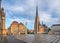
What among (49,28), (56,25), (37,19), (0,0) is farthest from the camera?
(56,25)

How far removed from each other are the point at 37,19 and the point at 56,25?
30.2m

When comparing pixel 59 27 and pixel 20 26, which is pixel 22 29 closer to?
pixel 20 26

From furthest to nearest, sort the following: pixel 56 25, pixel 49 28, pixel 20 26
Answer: pixel 56 25 < pixel 49 28 < pixel 20 26

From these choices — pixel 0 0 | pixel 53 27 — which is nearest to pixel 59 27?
pixel 53 27

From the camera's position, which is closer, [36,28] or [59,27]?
[36,28]

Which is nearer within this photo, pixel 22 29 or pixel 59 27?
pixel 22 29

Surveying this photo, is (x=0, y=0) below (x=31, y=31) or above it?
above

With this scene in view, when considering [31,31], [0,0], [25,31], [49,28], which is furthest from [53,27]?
[0,0]

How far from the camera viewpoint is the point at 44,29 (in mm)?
132500

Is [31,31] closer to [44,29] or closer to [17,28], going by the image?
[17,28]

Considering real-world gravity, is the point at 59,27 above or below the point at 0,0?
below

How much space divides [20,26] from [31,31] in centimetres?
861

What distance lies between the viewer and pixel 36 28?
108 meters

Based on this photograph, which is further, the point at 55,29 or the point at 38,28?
the point at 55,29
